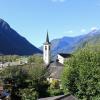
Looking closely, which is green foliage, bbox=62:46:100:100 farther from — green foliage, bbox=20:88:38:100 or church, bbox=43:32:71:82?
church, bbox=43:32:71:82

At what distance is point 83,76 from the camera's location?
2685 inches

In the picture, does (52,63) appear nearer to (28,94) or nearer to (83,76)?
(83,76)

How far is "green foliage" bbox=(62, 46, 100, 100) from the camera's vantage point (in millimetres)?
66875

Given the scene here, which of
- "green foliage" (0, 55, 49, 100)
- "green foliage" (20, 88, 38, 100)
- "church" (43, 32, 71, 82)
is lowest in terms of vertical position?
"green foliage" (20, 88, 38, 100)

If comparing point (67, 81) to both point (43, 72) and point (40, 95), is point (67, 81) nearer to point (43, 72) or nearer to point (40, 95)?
point (40, 95)

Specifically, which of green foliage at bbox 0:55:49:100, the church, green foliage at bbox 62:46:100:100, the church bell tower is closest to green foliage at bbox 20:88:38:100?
green foliage at bbox 0:55:49:100

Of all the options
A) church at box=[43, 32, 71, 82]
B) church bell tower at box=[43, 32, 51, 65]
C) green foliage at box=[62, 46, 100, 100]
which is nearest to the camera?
green foliage at box=[62, 46, 100, 100]

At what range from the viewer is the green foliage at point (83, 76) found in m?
66.9

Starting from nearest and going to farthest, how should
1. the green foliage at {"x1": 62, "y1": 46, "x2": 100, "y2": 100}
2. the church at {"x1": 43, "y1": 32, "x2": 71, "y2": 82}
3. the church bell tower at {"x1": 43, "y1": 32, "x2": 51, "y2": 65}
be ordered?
the green foliage at {"x1": 62, "y1": 46, "x2": 100, "y2": 100}, the church at {"x1": 43, "y1": 32, "x2": 71, "y2": 82}, the church bell tower at {"x1": 43, "y1": 32, "x2": 51, "y2": 65}

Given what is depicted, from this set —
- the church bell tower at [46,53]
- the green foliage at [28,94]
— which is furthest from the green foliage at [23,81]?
the church bell tower at [46,53]

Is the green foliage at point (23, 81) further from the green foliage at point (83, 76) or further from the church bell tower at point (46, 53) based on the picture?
the church bell tower at point (46, 53)

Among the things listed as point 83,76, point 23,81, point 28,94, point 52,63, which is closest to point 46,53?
point 52,63

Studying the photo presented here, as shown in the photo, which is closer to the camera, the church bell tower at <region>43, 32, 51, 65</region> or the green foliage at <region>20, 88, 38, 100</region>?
the green foliage at <region>20, 88, 38, 100</region>

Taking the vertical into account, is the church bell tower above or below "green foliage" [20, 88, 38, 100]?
above
